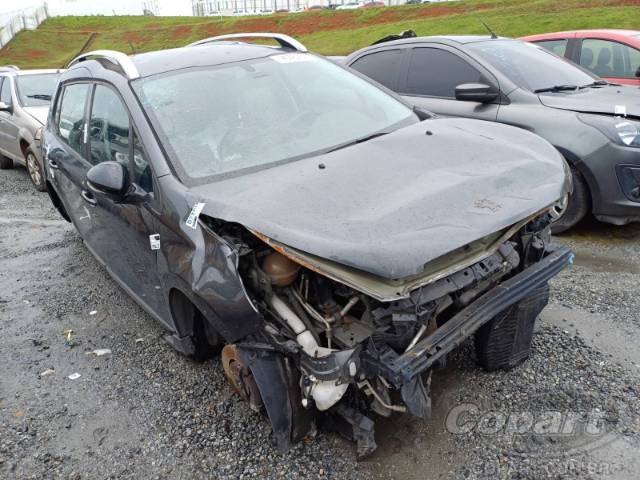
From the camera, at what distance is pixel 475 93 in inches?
189

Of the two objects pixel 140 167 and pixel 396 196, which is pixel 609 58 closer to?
pixel 396 196

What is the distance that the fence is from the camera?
4721cm

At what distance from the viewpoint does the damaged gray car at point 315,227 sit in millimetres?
2098

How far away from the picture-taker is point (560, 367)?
2959 mm

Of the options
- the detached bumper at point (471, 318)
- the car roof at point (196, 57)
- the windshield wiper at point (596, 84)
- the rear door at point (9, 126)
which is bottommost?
the rear door at point (9, 126)

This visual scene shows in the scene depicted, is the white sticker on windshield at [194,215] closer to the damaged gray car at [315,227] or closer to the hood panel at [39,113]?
the damaged gray car at [315,227]

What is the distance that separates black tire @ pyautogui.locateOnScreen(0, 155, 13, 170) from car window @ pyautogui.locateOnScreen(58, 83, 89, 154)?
588 cm

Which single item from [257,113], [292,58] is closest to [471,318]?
[257,113]

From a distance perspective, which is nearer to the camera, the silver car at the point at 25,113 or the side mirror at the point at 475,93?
the side mirror at the point at 475,93

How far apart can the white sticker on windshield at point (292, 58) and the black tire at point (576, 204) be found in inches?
95.9

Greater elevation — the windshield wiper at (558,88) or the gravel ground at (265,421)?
the windshield wiper at (558,88)

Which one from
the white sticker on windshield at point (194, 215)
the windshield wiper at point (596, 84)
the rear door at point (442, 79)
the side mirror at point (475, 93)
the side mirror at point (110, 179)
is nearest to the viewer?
A: the white sticker on windshield at point (194, 215)

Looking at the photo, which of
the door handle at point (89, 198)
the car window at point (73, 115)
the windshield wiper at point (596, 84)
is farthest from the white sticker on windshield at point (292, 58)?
the windshield wiper at point (596, 84)

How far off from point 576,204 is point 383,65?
2705 mm
